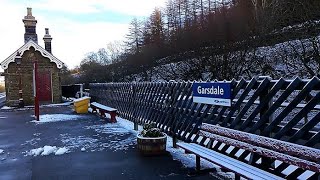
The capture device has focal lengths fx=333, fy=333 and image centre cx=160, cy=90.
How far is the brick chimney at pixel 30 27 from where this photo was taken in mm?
26703

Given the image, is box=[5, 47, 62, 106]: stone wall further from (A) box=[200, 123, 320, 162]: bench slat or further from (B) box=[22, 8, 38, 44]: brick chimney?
(A) box=[200, 123, 320, 162]: bench slat

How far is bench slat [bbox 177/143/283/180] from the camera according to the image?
4.10 metres

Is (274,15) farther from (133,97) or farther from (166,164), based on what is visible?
(166,164)

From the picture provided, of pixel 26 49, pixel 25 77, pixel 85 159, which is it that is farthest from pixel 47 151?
pixel 26 49

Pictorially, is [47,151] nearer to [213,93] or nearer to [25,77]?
[213,93]

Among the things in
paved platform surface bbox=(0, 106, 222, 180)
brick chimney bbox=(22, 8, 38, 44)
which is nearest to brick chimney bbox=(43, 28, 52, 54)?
brick chimney bbox=(22, 8, 38, 44)

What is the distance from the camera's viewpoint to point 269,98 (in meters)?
4.52

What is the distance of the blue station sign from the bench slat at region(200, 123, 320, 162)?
1.50 feet

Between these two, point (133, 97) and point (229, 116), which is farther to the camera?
point (133, 97)

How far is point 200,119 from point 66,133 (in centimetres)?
548

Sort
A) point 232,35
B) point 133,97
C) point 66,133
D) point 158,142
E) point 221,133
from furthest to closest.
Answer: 1. point 232,35
2. point 133,97
3. point 66,133
4. point 158,142
5. point 221,133

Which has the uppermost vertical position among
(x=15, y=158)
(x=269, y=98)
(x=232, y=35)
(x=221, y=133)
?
(x=232, y=35)

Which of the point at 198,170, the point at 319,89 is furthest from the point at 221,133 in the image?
the point at 319,89

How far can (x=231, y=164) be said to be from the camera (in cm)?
470
